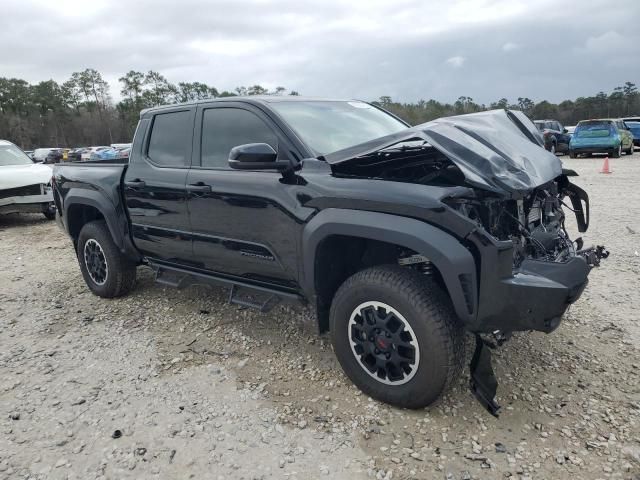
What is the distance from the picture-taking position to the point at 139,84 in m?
61.2

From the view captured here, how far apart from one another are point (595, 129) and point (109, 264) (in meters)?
19.3

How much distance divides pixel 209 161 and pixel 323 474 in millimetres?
2401

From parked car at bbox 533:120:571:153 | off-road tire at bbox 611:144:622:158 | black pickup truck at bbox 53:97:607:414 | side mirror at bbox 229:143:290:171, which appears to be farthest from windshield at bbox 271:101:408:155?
parked car at bbox 533:120:571:153

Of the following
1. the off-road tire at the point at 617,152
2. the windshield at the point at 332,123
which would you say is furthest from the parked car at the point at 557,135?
the windshield at the point at 332,123

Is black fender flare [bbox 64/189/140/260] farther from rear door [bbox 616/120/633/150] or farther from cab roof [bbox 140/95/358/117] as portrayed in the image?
rear door [bbox 616/120/633/150]

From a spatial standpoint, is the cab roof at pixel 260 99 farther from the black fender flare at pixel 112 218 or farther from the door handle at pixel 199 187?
the black fender flare at pixel 112 218

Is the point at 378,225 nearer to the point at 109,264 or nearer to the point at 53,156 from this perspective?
the point at 109,264

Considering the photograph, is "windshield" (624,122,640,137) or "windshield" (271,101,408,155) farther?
"windshield" (624,122,640,137)

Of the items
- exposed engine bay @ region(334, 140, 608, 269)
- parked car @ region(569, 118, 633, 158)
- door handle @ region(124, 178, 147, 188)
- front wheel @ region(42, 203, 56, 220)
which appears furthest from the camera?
parked car @ region(569, 118, 633, 158)

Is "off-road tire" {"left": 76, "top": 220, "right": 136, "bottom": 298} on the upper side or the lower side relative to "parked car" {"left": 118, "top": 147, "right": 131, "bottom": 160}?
lower

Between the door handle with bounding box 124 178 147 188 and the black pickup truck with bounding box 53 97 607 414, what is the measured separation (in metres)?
0.01

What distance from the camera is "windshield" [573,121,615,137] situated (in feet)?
61.0

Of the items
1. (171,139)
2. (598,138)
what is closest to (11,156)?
(171,139)

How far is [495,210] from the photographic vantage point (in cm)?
280
